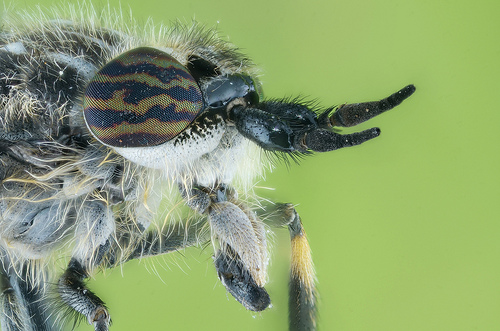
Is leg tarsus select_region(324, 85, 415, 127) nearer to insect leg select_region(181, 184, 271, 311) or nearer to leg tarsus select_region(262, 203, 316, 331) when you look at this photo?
insect leg select_region(181, 184, 271, 311)

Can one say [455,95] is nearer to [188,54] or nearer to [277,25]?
[277,25]

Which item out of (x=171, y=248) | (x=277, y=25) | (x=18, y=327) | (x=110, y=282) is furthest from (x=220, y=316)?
(x=277, y=25)

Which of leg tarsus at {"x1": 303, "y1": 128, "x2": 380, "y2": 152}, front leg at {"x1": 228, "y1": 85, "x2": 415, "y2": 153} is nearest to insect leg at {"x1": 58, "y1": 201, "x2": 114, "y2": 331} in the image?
front leg at {"x1": 228, "y1": 85, "x2": 415, "y2": 153}

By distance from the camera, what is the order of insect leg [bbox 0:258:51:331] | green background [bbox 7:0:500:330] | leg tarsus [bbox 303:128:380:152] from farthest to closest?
green background [bbox 7:0:500:330]
insect leg [bbox 0:258:51:331]
leg tarsus [bbox 303:128:380:152]

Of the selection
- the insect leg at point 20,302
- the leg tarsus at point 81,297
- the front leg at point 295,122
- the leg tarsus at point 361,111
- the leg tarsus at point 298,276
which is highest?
the leg tarsus at point 361,111

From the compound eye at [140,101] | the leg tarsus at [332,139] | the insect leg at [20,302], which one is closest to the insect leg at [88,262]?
the insect leg at [20,302]

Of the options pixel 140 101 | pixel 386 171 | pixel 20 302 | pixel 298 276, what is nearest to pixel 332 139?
pixel 140 101

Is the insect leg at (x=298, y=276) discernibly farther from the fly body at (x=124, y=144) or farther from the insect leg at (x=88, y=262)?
the insect leg at (x=88, y=262)
